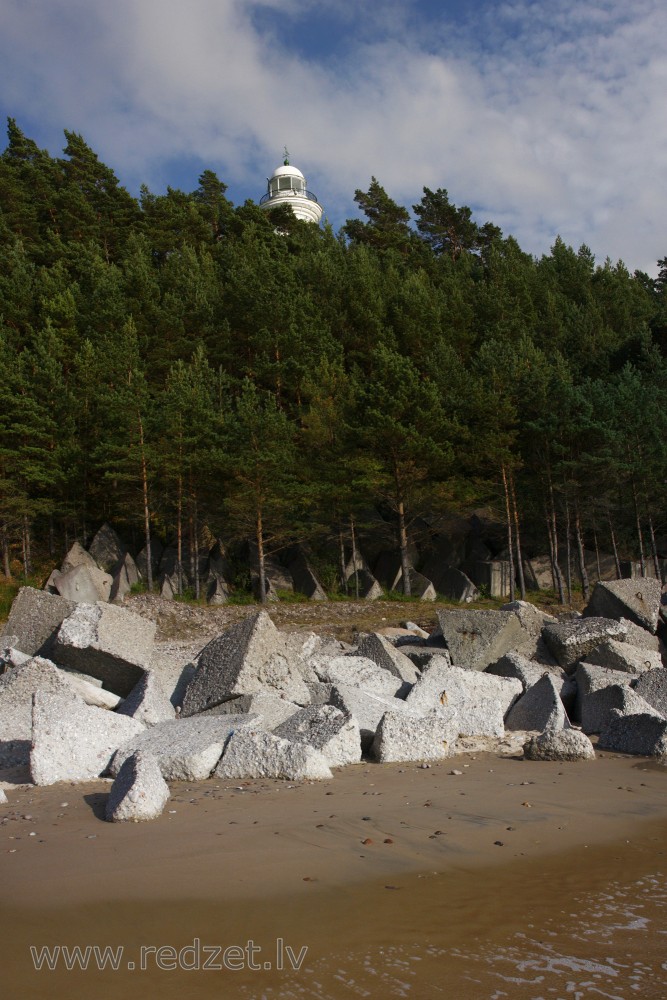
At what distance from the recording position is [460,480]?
84.2 ft

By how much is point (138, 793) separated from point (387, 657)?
5.79m

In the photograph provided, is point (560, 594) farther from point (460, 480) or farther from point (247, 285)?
point (247, 285)

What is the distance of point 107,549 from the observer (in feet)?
82.8

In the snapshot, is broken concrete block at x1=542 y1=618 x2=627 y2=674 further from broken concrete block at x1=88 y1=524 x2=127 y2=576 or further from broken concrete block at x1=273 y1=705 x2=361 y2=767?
broken concrete block at x1=88 y1=524 x2=127 y2=576

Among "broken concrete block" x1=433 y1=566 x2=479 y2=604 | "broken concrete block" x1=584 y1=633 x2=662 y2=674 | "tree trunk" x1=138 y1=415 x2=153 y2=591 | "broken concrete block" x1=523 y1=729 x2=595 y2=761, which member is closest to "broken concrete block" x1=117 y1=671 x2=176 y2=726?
"broken concrete block" x1=523 y1=729 x2=595 y2=761

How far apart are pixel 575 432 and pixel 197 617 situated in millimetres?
15813

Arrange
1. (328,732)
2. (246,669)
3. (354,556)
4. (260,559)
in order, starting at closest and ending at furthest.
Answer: (328,732)
(246,669)
(260,559)
(354,556)

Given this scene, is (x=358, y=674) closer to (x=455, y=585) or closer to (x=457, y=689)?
(x=457, y=689)

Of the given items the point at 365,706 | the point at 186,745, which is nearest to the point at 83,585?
the point at 365,706

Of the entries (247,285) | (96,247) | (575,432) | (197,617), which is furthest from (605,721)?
(96,247)

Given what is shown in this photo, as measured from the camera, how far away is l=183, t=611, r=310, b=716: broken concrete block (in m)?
8.13

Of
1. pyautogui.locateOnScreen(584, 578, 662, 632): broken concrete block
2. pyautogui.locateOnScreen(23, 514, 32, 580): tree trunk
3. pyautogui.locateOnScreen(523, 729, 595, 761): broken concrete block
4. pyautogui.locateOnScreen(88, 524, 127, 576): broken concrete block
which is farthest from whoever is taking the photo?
pyautogui.locateOnScreen(88, 524, 127, 576): broken concrete block

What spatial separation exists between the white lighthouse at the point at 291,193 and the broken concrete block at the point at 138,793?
65.5 meters

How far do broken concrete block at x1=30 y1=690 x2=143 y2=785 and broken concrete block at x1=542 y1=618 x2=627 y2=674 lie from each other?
6.70 metres
